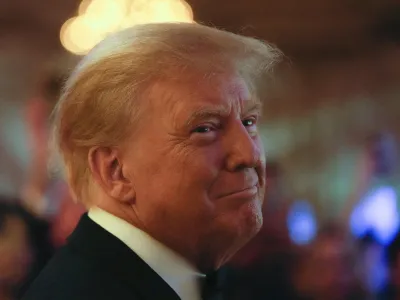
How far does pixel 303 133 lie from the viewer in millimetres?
3736

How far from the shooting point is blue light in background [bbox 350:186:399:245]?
3041 millimetres

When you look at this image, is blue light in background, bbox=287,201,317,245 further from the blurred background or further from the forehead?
the forehead

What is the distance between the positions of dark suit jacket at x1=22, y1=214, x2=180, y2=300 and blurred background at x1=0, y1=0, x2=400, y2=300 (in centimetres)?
184

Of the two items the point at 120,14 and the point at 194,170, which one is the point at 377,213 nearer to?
the point at 120,14

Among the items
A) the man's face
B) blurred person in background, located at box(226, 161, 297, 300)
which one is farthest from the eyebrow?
blurred person in background, located at box(226, 161, 297, 300)

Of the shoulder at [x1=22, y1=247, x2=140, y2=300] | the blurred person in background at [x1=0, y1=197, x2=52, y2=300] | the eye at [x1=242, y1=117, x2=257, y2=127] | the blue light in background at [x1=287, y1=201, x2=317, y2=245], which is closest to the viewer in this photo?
the shoulder at [x1=22, y1=247, x2=140, y2=300]

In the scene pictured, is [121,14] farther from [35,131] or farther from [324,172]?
[324,172]

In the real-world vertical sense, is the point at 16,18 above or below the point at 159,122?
above

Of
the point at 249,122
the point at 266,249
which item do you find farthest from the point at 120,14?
the point at 249,122

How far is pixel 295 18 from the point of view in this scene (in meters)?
3.67

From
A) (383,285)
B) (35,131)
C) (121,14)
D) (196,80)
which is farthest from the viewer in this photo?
(35,131)

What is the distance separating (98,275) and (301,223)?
2803 millimetres

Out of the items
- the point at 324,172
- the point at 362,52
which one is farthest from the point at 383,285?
the point at 362,52

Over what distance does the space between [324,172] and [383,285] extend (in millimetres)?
889
